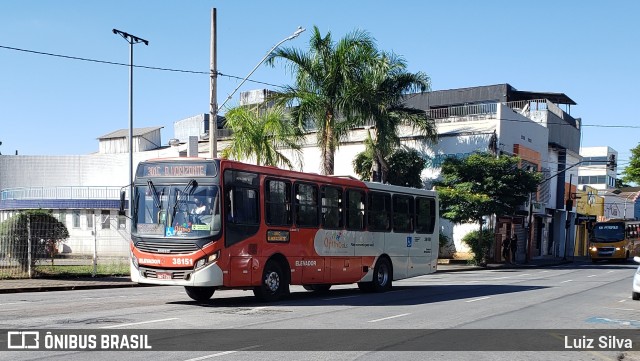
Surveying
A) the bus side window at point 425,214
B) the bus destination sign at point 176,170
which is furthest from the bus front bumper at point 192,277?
the bus side window at point 425,214

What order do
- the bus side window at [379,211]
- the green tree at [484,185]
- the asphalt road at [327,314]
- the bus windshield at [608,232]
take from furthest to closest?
the bus windshield at [608,232] < the green tree at [484,185] < the bus side window at [379,211] < the asphalt road at [327,314]

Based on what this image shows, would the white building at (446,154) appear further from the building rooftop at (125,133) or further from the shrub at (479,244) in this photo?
the shrub at (479,244)

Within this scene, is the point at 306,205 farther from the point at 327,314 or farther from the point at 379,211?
the point at 327,314

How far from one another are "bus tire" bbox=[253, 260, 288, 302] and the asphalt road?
14.6 inches

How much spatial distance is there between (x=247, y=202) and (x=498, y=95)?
5012 cm

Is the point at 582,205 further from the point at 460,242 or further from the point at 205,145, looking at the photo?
A: the point at 205,145

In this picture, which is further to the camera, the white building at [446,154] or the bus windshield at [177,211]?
the white building at [446,154]

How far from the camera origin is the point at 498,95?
207ft

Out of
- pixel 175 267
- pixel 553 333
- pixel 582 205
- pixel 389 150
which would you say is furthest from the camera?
pixel 582 205

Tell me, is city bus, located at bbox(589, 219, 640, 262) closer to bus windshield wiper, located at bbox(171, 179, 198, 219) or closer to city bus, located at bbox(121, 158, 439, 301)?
city bus, located at bbox(121, 158, 439, 301)

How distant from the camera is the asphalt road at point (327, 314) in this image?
10125mm

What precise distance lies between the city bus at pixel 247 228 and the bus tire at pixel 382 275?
0.10 meters

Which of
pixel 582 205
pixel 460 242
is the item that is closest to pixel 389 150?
pixel 460 242

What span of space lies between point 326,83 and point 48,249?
Answer: 16235mm
